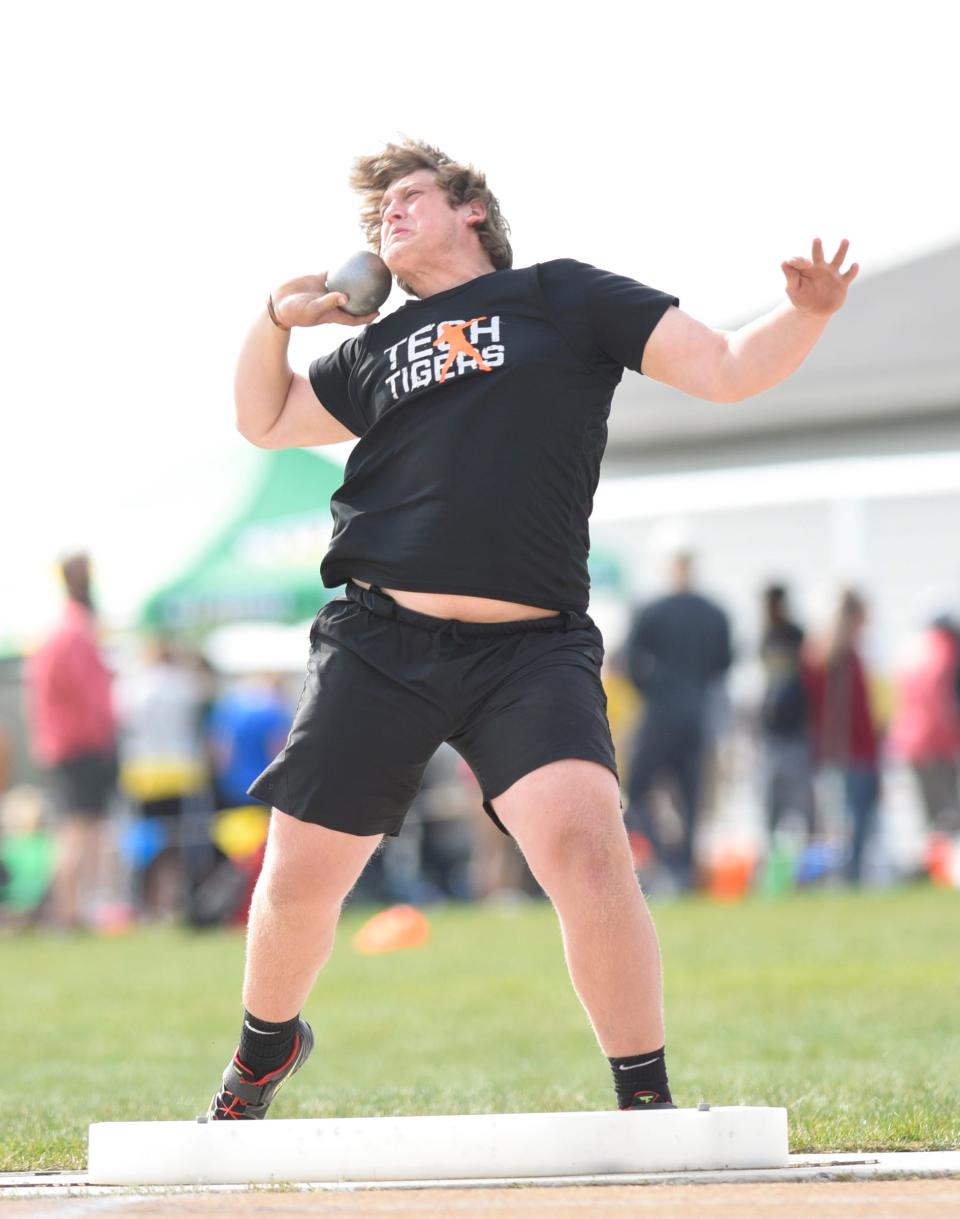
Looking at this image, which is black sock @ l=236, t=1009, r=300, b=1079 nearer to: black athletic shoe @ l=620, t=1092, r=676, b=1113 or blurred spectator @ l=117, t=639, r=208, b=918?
black athletic shoe @ l=620, t=1092, r=676, b=1113

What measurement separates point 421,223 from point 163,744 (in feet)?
34.0

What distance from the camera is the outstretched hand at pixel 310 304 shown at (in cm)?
439

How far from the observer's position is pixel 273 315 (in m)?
4.50

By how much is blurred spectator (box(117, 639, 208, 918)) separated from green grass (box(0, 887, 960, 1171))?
2101 mm

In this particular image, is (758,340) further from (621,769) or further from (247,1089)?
(621,769)

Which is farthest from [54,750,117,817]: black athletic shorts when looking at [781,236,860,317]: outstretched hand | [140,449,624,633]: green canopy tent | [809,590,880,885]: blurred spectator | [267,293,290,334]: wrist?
[781,236,860,317]: outstretched hand

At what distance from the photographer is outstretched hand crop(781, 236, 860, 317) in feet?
12.7

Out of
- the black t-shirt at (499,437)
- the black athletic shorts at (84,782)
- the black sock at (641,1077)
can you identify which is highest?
the black t-shirt at (499,437)

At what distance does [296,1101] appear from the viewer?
5.38 meters

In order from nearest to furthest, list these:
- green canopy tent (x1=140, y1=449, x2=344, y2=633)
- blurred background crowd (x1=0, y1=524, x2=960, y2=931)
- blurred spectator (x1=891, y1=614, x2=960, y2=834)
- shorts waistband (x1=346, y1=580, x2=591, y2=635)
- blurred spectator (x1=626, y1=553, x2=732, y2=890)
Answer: shorts waistband (x1=346, y1=580, x2=591, y2=635) → blurred background crowd (x1=0, y1=524, x2=960, y2=931) → blurred spectator (x1=626, y1=553, x2=732, y2=890) → blurred spectator (x1=891, y1=614, x2=960, y2=834) → green canopy tent (x1=140, y1=449, x2=344, y2=633)

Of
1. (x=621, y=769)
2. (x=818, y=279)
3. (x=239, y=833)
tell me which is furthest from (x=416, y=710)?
(x=621, y=769)

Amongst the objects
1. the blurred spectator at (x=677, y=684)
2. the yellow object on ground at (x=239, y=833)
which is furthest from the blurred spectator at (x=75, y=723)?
the blurred spectator at (x=677, y=684)

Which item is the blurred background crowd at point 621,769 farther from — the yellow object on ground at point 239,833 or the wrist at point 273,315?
the wrist at point 273,315

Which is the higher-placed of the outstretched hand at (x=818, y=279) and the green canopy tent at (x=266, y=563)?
the outstretched hand at (x=818, y=279)
